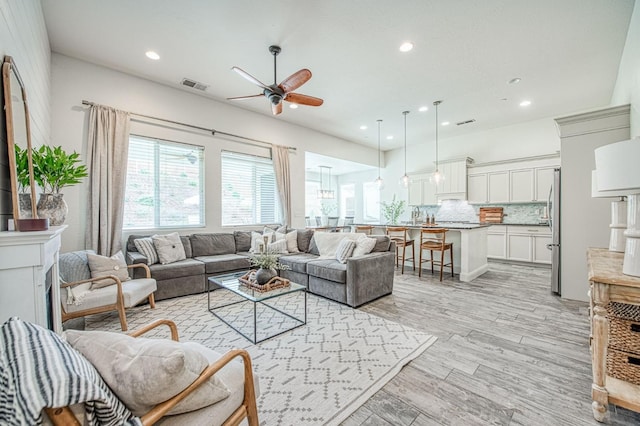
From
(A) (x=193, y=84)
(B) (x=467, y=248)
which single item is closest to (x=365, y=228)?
(B) (x=467, y=248)

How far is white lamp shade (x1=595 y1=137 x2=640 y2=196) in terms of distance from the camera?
4.50ft

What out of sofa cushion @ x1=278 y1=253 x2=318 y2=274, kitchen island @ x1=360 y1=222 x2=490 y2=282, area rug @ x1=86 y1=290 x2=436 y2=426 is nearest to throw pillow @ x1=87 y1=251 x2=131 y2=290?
area rug @ x1=86 y1=290 x2=436 y2=426

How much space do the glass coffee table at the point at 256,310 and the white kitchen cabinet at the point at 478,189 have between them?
5.35 meters

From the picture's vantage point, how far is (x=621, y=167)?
1433mm

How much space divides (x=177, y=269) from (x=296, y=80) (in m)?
2.97

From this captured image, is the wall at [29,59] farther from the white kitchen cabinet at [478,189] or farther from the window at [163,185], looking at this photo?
the white kitchen cabinet at [478,189]

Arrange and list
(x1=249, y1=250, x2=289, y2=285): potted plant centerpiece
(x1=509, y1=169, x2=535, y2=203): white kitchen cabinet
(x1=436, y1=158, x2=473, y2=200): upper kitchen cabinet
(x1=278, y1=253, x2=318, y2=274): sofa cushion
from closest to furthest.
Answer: (x1=249, y1=250, x2=289, y2=285): potted plant centerpiece
(x1=278, y1=253, x2=318, y2=274): sofa cushion
(x1=509, y1=169, x2=535, y2=203): white kitchen cabinet
(x1=436, y1=158, x2=473, y2=200): upper kitchen cabinet

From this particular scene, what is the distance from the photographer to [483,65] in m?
3.70

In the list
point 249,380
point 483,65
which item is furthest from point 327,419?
point 483,65

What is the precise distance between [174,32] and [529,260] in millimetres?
7512

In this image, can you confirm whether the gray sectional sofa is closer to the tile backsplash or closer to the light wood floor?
the light wood floor

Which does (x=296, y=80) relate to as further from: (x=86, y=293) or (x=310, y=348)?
(x=86, y=293)

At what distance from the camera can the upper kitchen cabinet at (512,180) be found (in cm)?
577

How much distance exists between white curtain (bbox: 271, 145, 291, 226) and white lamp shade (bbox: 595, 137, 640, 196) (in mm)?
4901
